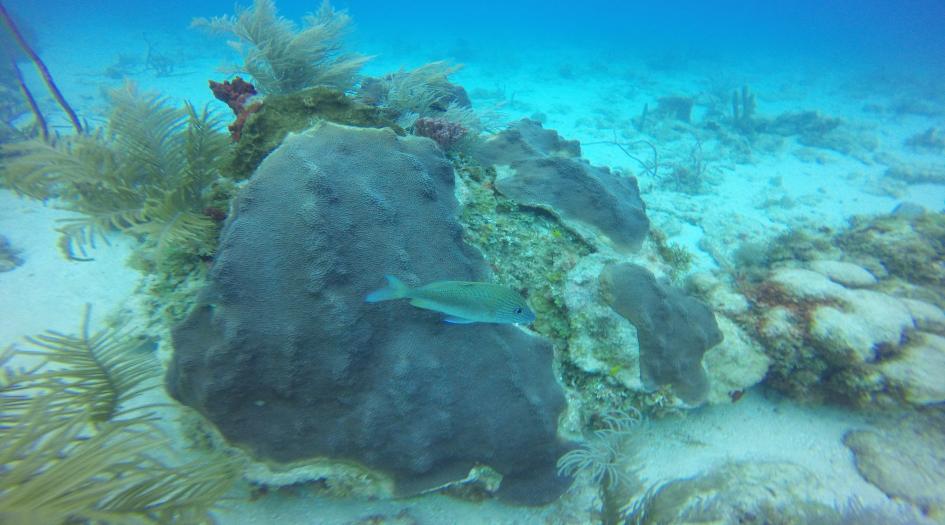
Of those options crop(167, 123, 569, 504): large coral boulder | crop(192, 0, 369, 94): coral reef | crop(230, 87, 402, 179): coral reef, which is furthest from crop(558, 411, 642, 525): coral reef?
crop(192, 0, 369, 94): coral reef

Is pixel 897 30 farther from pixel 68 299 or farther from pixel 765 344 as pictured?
pixel 68 299

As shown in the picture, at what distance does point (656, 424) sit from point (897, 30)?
88.8m

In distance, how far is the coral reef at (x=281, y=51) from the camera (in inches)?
163

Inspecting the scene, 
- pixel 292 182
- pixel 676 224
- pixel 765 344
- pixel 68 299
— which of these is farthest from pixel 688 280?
pixel 68 299

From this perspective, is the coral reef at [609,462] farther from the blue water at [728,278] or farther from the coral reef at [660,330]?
the coral reef at [660,330]

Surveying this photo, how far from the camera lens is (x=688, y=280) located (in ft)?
15.3

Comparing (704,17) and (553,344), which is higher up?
(704,17)

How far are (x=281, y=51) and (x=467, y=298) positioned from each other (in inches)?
160

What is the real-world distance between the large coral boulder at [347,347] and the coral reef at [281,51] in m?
2.20

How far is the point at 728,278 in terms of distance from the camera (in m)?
5.08

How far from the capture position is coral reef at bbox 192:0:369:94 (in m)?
4.14

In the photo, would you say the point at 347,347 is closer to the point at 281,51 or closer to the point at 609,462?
the point at 609,462

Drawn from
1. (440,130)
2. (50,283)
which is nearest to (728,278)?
(440,130)

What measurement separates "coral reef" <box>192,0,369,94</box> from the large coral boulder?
220cm
